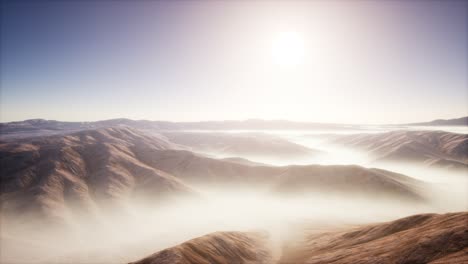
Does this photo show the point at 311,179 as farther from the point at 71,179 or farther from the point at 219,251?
the point at 71,179

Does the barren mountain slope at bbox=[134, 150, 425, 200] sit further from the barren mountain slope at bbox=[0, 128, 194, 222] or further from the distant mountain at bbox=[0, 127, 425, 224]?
the barren mountain slope at bbox=[0, 128, 194, 222]

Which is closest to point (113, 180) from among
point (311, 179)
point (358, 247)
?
point (311, 179)

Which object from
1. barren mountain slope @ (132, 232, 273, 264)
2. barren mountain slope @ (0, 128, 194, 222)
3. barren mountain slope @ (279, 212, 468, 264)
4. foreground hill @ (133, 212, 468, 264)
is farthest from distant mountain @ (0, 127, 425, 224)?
barren mountain slope @ (279, 212, 468, 264)

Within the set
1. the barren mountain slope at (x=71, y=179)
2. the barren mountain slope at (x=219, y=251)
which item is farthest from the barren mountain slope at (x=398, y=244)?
the barren mountain slope at (x=71, y=179)

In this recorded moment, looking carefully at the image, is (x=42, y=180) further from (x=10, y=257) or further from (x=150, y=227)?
(x=150, y=227)

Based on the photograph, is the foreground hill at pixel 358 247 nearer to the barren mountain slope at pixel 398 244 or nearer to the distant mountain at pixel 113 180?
the barren mountain slope at pixel 398 244

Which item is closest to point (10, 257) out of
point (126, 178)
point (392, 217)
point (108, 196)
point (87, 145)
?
point (108, 196)
